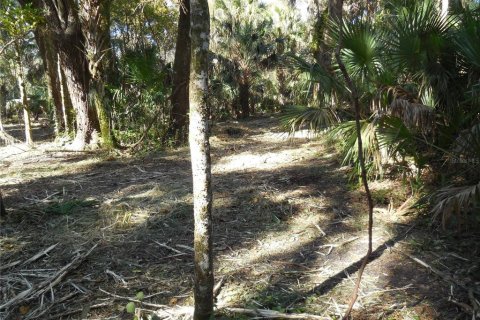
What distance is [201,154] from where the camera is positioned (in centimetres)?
279

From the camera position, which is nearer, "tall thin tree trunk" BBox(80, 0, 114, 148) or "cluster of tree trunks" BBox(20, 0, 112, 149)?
"tall thin tree trunk" BBox(80, 0, 114, 148)

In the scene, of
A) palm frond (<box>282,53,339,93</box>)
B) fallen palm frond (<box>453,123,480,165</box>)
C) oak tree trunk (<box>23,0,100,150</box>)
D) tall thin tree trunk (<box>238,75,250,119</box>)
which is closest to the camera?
fallen palm frond (<box>453,123,480,165</box>)

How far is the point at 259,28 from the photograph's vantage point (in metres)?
22.8

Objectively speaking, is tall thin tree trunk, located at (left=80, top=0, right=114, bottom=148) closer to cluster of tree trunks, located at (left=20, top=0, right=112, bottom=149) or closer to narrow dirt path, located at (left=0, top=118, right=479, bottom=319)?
cluster of tree trunks, located at (left=20, top=0, right=112, bottom=149)

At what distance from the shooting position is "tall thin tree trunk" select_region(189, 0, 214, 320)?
2.71 m

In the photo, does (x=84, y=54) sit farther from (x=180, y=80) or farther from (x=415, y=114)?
(x=415, y=114)

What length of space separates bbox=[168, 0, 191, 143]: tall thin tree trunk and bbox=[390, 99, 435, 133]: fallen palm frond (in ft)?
22.6

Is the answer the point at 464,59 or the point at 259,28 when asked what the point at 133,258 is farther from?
the point at 259,28

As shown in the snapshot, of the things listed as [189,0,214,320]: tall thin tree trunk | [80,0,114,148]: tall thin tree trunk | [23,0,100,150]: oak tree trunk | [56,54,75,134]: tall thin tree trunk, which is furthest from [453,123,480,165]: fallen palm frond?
[56,54,75,134]: tall thin tree trunk

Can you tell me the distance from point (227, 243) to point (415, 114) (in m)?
2.59

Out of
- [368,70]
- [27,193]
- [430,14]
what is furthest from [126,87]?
[430,14]

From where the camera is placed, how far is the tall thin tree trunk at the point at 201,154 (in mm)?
2705

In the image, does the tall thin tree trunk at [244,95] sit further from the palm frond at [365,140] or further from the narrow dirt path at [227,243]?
the palm frond at [365,140]

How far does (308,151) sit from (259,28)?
1539 centimetres
